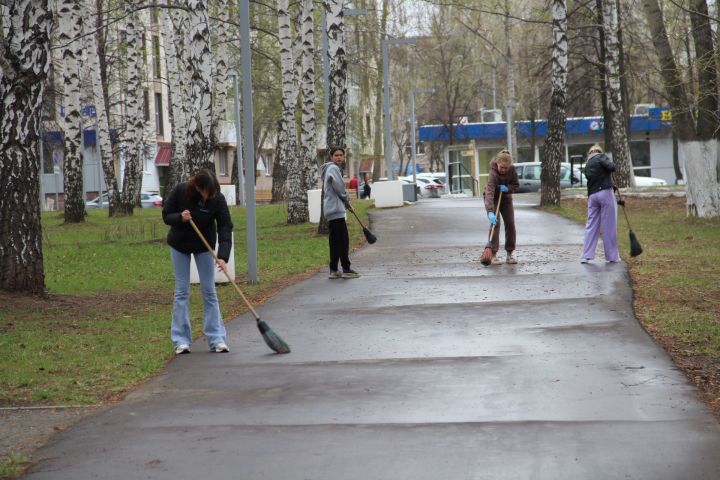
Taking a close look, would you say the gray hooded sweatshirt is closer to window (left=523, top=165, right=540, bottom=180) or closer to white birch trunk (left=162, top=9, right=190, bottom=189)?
white birch trunk (left=162, top=9, right=190, bottom=189)

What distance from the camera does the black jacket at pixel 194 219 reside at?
970cm

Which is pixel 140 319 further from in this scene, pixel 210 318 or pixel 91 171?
pixel 91 171

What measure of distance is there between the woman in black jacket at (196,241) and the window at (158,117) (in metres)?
55.5

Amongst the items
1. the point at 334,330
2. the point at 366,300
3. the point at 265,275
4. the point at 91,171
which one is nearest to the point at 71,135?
the point at 265,275

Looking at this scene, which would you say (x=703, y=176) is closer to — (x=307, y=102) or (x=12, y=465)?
(x=307, y=102)

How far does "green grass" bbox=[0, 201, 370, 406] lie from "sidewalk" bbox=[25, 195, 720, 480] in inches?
20.8

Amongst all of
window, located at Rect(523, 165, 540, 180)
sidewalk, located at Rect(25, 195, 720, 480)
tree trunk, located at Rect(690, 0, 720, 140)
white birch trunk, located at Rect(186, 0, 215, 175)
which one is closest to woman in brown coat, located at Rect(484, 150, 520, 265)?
sidewalk, located at Rect(25, 195, 720, 480)

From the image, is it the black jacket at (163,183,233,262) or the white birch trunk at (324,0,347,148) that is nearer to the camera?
the black jacket at (163,183,233,262)

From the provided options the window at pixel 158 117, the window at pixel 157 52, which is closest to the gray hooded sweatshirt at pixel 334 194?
the window at pixel 157 52

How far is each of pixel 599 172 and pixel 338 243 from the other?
3.71m

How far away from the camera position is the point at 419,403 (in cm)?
735

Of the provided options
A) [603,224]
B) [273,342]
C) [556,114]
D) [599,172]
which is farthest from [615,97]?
[273,342]

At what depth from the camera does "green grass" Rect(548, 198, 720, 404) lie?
8.91 meters

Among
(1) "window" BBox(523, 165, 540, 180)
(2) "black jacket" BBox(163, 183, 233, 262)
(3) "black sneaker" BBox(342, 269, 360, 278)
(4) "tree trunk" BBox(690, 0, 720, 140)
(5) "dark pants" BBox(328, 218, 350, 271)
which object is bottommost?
(3) "black sneaker" BBox(342, 269, 360, 278)
